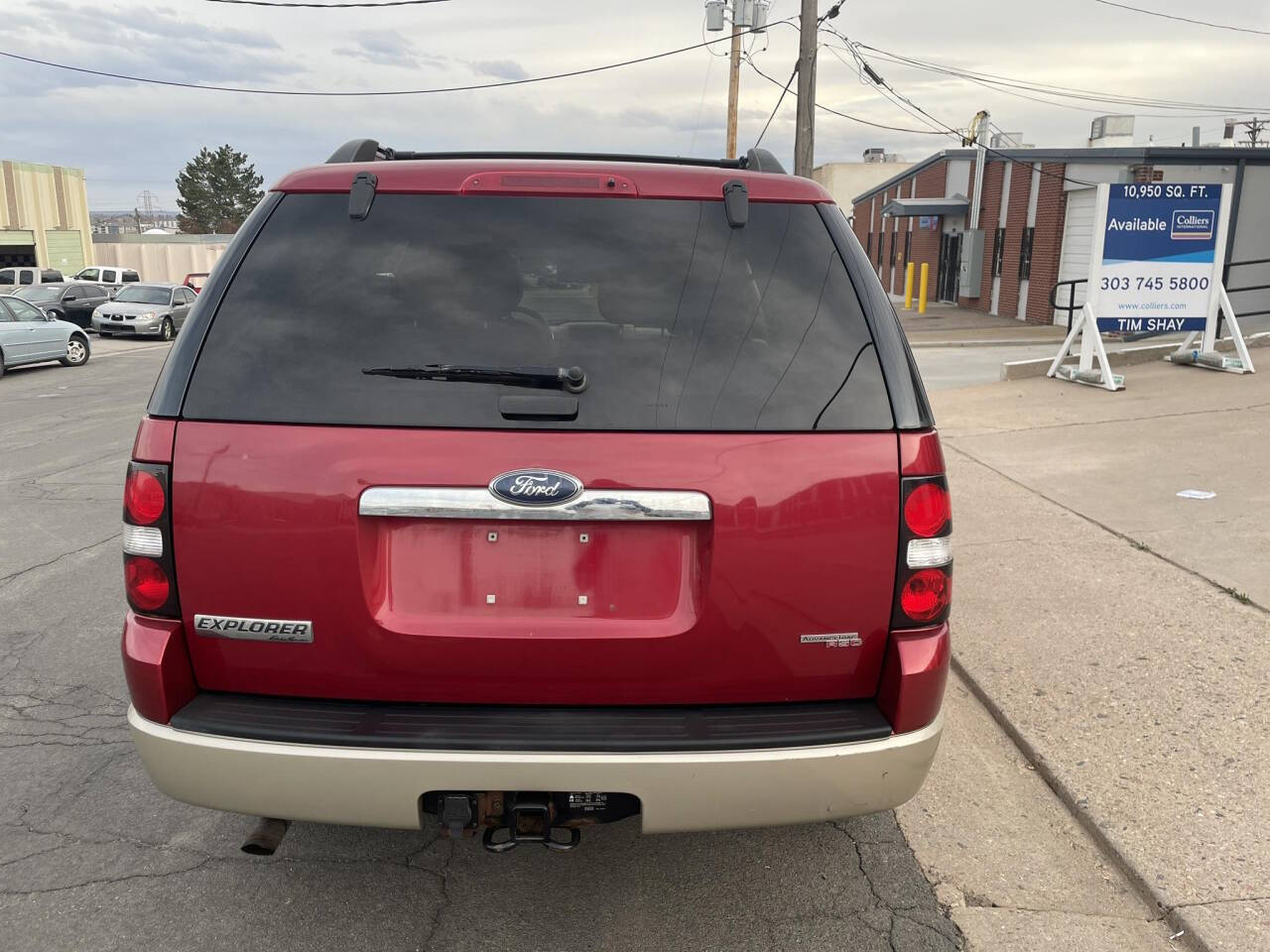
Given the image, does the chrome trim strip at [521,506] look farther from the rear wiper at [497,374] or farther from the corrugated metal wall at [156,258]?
→ the corrugated metal wall at [156,258]

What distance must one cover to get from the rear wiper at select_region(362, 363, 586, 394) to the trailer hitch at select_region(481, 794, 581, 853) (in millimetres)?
973

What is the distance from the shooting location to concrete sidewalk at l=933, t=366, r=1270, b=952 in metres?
3.18

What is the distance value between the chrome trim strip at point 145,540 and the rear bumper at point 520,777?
42 centimetres

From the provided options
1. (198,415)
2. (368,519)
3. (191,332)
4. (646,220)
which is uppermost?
(646,220)

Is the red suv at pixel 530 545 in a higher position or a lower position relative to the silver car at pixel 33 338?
higher

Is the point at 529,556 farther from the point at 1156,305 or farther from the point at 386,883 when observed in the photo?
the point at 1156,305

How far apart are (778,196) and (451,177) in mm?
838

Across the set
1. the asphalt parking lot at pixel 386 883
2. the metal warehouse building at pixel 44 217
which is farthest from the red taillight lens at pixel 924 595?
the metal warehouse building at pixel 44 217

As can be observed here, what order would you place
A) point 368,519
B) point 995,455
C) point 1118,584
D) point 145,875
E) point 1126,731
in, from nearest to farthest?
point 368,519, point 145,875, point 1126,731, point 1118,584, point 995,455

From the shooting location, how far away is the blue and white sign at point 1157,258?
12336mm

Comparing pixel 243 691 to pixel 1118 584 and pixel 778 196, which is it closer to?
pixel 778 196

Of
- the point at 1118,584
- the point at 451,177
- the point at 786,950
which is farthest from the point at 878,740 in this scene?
the point at 1118,584

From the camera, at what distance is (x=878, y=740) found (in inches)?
96.9

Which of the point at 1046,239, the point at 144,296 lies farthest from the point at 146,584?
the point at 144,296
